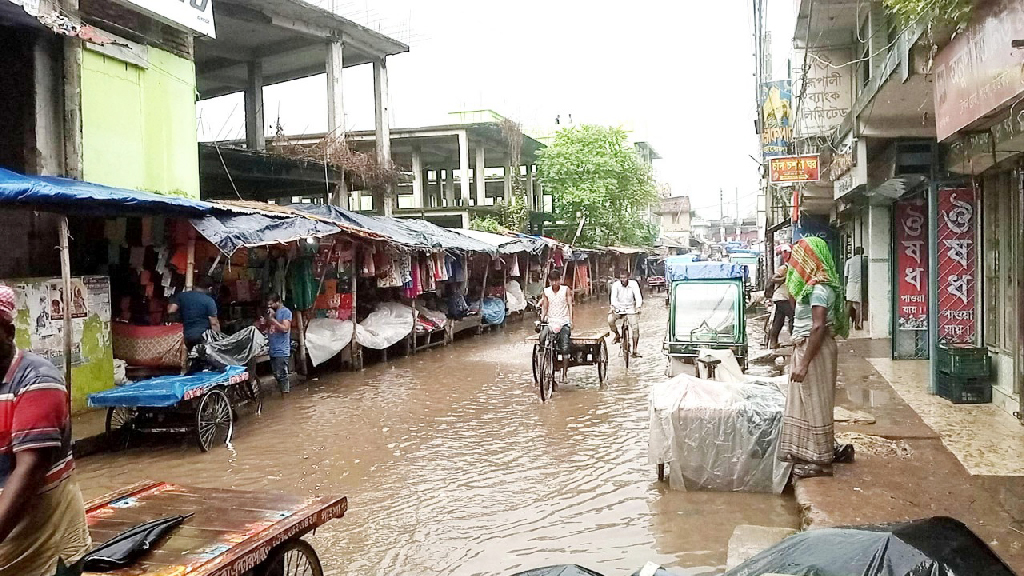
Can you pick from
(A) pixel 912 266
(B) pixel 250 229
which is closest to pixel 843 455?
(A) pixel 912 266

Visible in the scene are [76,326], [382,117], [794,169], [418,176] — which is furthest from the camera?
[418,176]

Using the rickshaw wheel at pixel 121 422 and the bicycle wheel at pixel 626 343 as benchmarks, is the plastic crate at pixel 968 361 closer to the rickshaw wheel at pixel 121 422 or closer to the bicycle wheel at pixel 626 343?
the bicycle wheel at pixel 626 343

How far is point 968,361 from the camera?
8688mm

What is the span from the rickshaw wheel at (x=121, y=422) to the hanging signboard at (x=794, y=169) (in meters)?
11.7

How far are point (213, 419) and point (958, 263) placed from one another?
9.29 m

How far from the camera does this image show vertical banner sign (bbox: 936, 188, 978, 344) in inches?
368

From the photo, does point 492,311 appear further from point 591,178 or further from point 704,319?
point 591,178

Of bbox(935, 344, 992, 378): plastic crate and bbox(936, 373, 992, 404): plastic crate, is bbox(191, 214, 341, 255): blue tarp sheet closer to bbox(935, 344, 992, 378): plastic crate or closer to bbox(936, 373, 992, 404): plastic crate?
bbox(935, 344, 992, 378): plastic crate

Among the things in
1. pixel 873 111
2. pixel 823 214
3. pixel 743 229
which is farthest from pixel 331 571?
pixel 743 229

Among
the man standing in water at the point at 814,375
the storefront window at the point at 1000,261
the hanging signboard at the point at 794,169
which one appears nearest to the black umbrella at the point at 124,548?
the man standing in water at the point at 814,375

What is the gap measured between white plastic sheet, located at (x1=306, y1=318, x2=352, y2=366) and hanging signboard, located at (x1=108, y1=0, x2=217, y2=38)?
5426mm

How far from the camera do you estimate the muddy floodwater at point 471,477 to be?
534 cm

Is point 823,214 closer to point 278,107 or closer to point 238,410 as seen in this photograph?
point 278,107

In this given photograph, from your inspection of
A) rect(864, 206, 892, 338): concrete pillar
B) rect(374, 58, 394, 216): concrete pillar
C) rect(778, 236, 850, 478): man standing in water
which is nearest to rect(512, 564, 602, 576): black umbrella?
rect(778, 236, 850, 478): man standing in water
